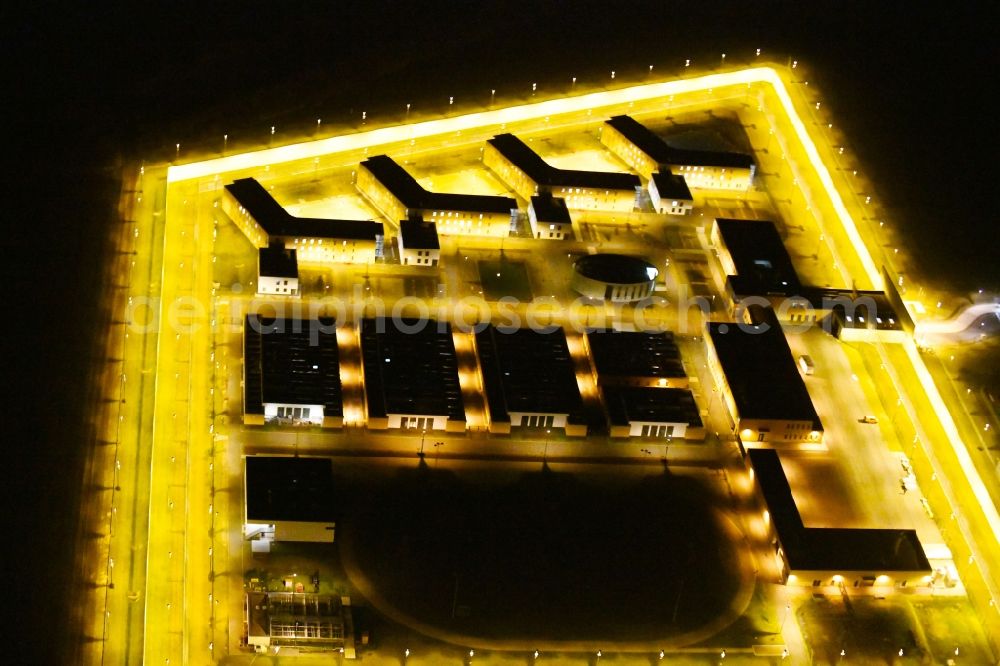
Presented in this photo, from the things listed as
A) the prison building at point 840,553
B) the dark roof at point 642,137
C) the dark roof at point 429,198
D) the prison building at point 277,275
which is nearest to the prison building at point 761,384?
the prison building at point 840,553

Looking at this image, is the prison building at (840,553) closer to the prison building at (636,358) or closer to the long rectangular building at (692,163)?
the prison building at (636,358)

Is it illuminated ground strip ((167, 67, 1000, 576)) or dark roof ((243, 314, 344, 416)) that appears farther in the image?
illuminated ground strip ((167, 67, 1000, 576))

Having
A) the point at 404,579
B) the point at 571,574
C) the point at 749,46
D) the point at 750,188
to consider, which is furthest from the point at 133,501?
the point at 749,46

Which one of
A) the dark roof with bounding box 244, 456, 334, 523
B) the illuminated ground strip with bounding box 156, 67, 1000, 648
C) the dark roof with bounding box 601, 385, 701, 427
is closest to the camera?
the dark roof with bounding box 244, 456, 334, 523

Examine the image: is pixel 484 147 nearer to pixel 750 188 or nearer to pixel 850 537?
pixel 750 188

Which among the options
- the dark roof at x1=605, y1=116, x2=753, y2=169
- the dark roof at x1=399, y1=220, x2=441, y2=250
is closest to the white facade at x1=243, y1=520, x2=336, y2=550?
the dark roof at x1=399, y1=220, x2=441, y2=250

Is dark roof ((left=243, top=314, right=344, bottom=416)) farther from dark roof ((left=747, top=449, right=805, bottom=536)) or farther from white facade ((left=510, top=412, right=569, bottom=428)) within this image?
dark roof ((left=747, top=449, right=805, bottom=536))

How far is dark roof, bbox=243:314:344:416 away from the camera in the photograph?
8156 centimetres

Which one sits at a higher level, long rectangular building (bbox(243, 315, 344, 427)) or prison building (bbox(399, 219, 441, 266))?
prison building (bbox(399, 219, 441, 266))

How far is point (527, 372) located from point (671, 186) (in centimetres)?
2107

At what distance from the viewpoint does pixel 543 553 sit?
75.8m

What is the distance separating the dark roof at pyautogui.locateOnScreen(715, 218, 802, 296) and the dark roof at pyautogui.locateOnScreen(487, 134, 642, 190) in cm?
619

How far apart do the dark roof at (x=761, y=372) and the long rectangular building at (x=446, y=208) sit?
46.5ft

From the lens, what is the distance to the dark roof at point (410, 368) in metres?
81.9
